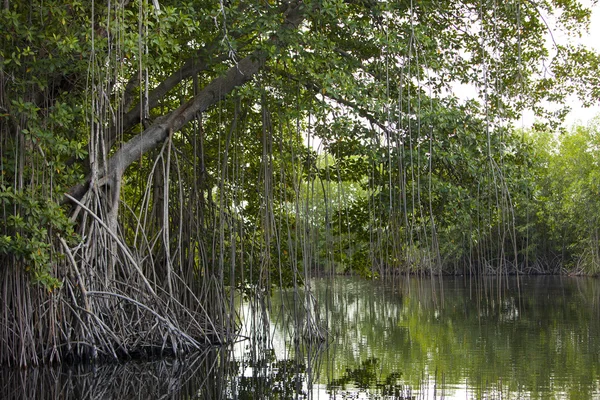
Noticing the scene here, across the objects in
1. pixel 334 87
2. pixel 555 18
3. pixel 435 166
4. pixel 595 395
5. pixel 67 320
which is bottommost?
pixel 595 395

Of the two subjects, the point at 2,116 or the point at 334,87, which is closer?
the point at 2,116

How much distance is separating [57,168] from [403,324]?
6.10m

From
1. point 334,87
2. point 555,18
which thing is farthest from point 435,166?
point 555,18

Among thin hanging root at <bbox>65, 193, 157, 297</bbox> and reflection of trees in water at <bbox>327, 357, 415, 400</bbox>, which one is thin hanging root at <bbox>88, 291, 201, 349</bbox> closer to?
thin hanging root at <bbox>65, 193, 157, 297</bbox>

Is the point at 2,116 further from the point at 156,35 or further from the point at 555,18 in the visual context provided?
the point at 555,18

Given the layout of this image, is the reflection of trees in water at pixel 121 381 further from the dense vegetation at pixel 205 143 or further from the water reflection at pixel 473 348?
the water reflection at pixel 473 348

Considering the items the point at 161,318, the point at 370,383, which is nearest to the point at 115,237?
the point at 161,318

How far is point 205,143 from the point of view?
10539 millimetres

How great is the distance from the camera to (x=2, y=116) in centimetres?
678

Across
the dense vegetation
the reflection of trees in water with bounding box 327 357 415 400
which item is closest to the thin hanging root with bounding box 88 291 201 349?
the dense vegetation

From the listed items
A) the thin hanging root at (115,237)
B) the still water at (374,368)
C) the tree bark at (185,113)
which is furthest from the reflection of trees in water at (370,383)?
the tree bark at (185,113)

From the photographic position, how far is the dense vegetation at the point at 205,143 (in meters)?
6.78

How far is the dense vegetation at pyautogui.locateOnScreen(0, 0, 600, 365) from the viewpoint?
22.2 feet

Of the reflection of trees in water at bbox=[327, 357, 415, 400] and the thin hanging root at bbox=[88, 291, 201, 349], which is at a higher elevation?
the thin hanging root at bbox=[88, 291, 201, 349]
